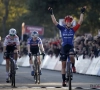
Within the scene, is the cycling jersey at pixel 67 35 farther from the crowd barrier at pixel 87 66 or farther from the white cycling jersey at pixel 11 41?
the crowd barrier at pixel 87 66

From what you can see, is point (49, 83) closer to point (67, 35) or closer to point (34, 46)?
point (34, 46)

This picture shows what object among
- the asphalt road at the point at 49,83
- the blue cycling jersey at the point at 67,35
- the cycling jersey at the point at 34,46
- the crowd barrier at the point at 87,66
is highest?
the blue cycling jersey at the point at 67,35

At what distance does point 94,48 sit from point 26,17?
34.9 meters

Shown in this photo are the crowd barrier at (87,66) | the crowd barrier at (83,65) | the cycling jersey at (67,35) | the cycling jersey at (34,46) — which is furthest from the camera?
the crowd barrier at (83,65)

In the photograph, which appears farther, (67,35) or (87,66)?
(87,66)

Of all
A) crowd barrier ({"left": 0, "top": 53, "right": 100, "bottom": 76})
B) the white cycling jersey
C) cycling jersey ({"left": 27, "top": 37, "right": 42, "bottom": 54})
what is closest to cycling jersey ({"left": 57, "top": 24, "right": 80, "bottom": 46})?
the white cycling jersey

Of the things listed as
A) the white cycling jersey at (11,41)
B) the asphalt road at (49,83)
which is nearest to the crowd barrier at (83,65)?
the asphalt road at (49,83)

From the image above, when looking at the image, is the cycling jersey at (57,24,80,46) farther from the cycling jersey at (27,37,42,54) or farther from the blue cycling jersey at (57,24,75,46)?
the cycling jersey at (27,37,42,54)

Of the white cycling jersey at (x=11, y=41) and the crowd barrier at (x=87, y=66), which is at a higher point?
the white cycling jersey at (x=11, y=41)

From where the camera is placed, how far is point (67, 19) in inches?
563

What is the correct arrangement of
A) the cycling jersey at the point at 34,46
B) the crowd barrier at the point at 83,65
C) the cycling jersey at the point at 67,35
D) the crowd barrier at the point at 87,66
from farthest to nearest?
the crowd barrier at the point at 83,65, the crowd barrier at the point at 87,66, the cycling jersey at the point at 34,46, the cycling jersey at the point at 67,35

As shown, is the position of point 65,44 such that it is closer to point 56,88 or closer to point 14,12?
point 56,88

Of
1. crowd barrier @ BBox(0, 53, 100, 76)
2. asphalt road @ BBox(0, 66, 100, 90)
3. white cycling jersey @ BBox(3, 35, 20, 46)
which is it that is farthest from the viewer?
crowd barrier @ BBox(0, 53, 100, 76)

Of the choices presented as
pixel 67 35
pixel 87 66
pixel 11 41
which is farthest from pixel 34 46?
pixel 87 66
